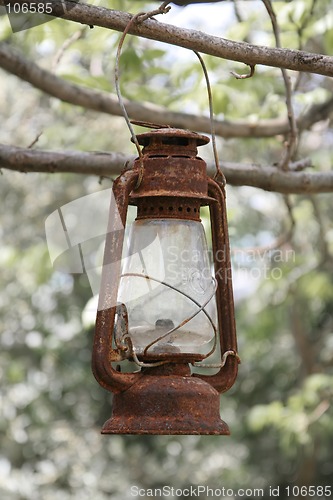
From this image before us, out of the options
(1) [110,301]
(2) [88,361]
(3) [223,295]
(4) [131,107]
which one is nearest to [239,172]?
(4) [131,107]

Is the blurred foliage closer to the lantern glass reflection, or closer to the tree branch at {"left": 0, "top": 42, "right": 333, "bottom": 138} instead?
A: the tree branch at {"left": 0, "top": 42, "right": 333, "bottom": 138}

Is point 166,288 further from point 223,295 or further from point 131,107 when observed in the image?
point 131,107

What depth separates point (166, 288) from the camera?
6.25 ft

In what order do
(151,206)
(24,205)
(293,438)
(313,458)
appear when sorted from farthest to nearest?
(24,205) < (313,458) < (293,438) < (151,206)

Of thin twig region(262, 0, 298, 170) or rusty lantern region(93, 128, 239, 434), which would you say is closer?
rusty lantern region(93, 128, 239, 434)

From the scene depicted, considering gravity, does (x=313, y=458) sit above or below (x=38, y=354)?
below

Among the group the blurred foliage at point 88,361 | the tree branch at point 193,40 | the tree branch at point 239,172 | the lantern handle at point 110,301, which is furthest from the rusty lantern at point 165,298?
the blurred foliage at point 88,361

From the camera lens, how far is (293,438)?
26.3 ft

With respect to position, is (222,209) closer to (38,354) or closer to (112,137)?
(112,137)

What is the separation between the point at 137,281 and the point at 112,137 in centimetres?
740

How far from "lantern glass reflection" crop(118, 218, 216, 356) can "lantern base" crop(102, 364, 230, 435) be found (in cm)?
9

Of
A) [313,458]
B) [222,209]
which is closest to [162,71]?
[222,209]

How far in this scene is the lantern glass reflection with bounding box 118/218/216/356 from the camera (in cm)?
188

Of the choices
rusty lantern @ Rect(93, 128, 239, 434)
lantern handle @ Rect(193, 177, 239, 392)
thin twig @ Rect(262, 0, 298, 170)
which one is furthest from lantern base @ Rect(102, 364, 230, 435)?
thin twig @ Rect(262, 0, 298, 170)
